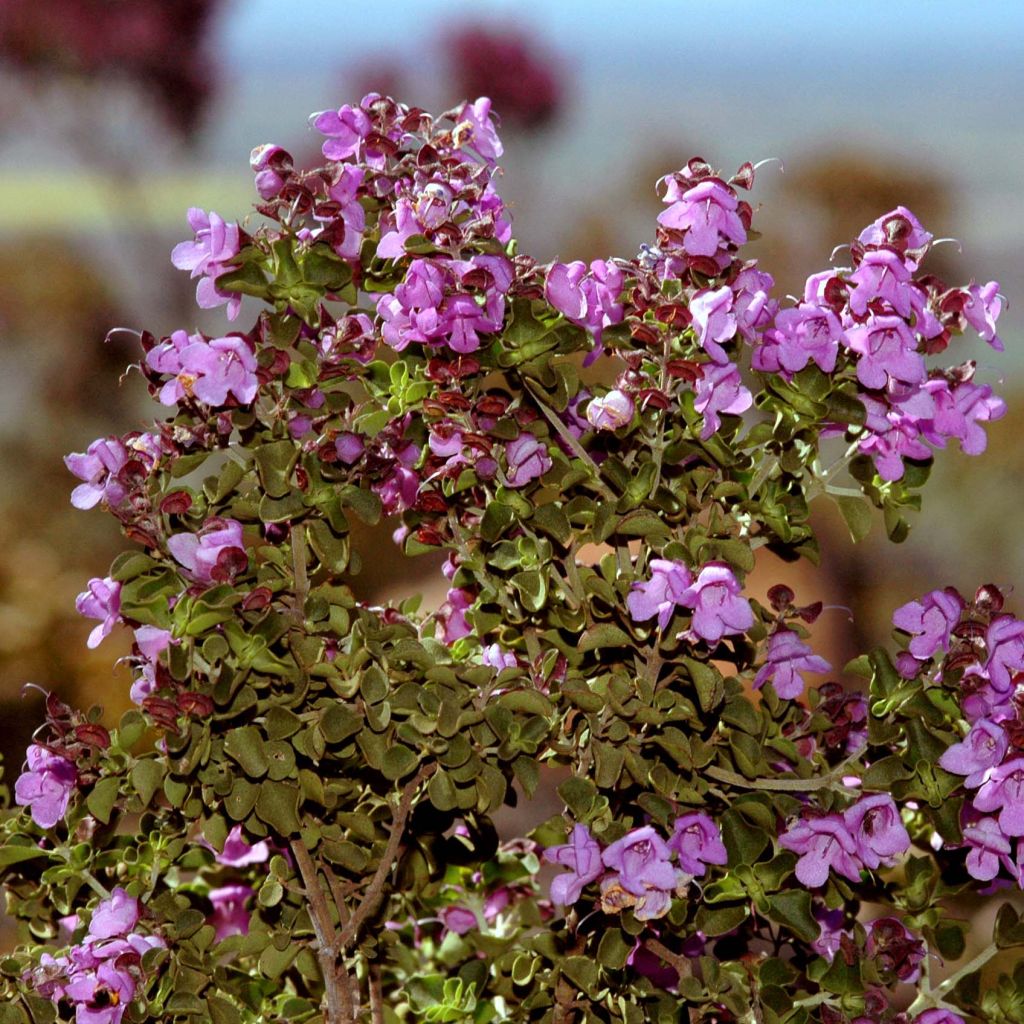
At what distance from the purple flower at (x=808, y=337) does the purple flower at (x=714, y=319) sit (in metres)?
0.04

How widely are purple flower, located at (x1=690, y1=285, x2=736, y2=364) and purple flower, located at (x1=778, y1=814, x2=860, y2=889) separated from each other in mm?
322

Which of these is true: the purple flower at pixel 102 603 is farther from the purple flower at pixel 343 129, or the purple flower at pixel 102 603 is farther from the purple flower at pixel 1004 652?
the purple flower at pixel 1004 652

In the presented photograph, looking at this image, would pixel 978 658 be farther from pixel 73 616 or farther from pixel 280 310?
pixel 73 616

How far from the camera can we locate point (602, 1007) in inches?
40.9

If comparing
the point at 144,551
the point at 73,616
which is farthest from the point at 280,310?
→ the point at 73,616

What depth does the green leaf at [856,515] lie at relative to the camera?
100 centimetres

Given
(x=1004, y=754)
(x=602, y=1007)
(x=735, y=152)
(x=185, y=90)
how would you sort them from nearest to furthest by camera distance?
(x=1004, y=754)
(x=602, y=1007)
(x=185, y=90)
(x=735, y=152)

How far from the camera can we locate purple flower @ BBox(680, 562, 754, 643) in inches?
35.2

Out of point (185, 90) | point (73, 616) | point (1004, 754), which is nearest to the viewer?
point (1004, 754)

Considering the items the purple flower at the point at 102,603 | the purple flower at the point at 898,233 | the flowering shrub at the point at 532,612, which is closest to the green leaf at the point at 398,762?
the flowering shrub at the point at 532,612

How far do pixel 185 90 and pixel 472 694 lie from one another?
426 centimetres

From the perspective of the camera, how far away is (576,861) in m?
0.95

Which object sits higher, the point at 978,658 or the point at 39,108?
the point at 39,108

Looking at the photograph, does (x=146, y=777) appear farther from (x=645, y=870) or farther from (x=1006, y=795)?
(x=1006, y=795)
